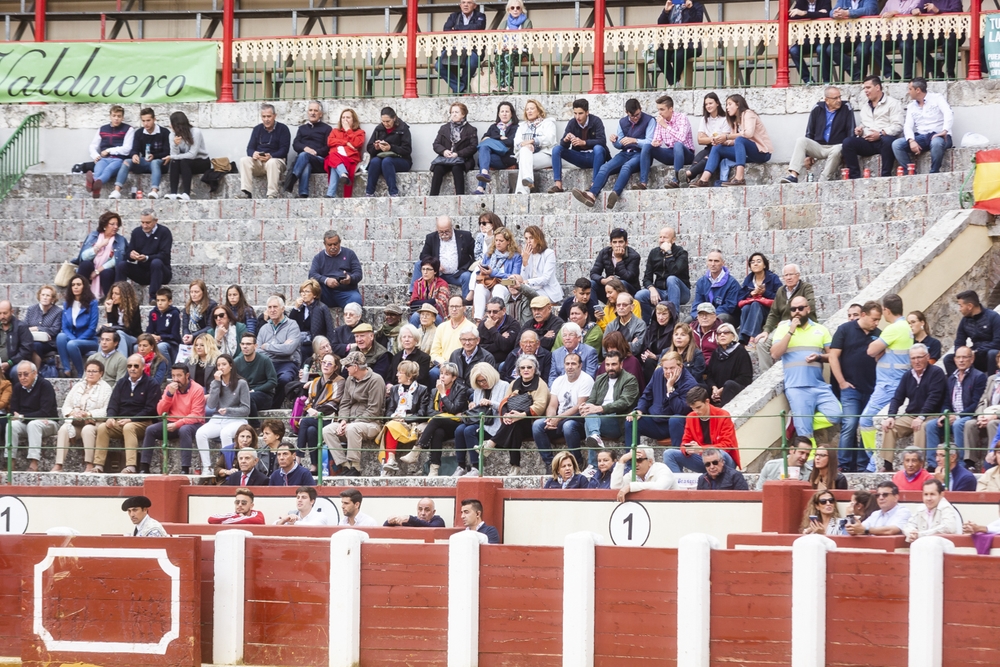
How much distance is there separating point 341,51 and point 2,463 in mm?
8391

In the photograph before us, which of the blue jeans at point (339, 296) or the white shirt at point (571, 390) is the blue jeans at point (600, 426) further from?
the blue jeans at point (339, 296)

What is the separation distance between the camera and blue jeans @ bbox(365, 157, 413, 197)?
2023 centimetres

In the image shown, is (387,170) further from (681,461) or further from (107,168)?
(681,461)

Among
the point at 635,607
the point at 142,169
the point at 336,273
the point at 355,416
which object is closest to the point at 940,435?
the point at 635,607

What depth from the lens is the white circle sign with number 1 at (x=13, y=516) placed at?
15375 millimetres

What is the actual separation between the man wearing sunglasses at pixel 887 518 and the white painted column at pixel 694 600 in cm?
119

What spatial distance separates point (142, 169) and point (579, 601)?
11.4 m

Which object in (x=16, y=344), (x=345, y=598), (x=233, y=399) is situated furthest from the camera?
(x=16, y=344)

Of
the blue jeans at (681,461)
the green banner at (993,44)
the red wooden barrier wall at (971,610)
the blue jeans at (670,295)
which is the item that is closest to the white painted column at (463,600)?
the blue jeans at (681,461)

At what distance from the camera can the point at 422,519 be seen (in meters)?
13.5

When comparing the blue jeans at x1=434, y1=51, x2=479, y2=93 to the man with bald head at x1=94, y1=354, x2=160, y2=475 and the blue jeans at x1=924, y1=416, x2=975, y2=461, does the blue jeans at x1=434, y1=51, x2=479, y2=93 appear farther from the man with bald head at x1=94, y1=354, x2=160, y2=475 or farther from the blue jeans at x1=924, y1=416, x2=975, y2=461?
the blue jeans at x1=924, y1=416, x2=975, y2=461

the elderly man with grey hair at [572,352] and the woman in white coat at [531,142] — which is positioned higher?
the woman in white coat at [531,142]

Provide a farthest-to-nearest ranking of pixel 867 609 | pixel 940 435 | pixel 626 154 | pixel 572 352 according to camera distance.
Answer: pixel 626 154
pixel 572 352
pixel 940 435
pixel 867 609

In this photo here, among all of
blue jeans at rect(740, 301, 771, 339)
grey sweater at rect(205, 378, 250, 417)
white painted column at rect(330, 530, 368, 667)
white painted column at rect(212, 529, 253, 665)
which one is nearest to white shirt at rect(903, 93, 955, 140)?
blue jeans at rect(740, 301, 771, 339)
